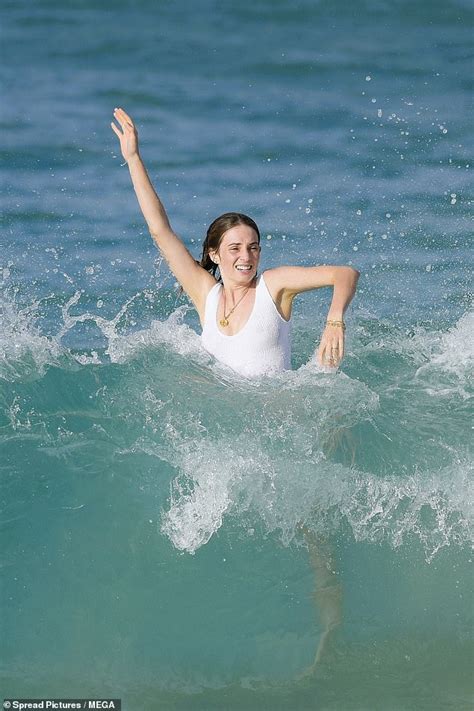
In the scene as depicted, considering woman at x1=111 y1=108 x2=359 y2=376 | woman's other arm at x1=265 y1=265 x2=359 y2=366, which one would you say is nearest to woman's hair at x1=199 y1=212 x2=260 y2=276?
woman at x1=111 y1=108 x2=359 y2=376

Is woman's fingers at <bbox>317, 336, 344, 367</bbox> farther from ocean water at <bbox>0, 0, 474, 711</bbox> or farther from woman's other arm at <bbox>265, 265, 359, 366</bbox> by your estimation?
ocean water at <bbox>0, 0, 474, 711</bbox>

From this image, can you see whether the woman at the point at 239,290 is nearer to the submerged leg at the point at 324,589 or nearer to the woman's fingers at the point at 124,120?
the woman's fingers at the point at 124,120

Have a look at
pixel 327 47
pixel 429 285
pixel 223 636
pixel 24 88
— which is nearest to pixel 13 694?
pixel 223 636

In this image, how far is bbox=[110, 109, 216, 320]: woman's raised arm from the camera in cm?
580

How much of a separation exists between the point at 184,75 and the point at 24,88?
2198 millimetres

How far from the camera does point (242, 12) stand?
53.5 ft

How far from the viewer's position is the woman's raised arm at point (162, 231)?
580cm

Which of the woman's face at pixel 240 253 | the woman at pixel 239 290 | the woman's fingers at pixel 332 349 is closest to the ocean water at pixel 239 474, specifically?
the woman at pixel 239 290

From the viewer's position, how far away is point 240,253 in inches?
226

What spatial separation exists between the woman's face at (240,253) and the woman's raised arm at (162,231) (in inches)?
8.4

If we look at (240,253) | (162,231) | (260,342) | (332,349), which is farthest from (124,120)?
Result: (332,349)

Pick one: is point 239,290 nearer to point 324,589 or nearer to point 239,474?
point 239,474

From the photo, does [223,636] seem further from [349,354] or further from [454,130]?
[454,130]

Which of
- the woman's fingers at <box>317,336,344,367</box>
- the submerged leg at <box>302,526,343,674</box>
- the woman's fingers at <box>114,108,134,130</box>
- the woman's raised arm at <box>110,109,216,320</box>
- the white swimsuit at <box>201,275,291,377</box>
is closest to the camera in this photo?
the submerged leg at <box>302,526,343,674</box>
